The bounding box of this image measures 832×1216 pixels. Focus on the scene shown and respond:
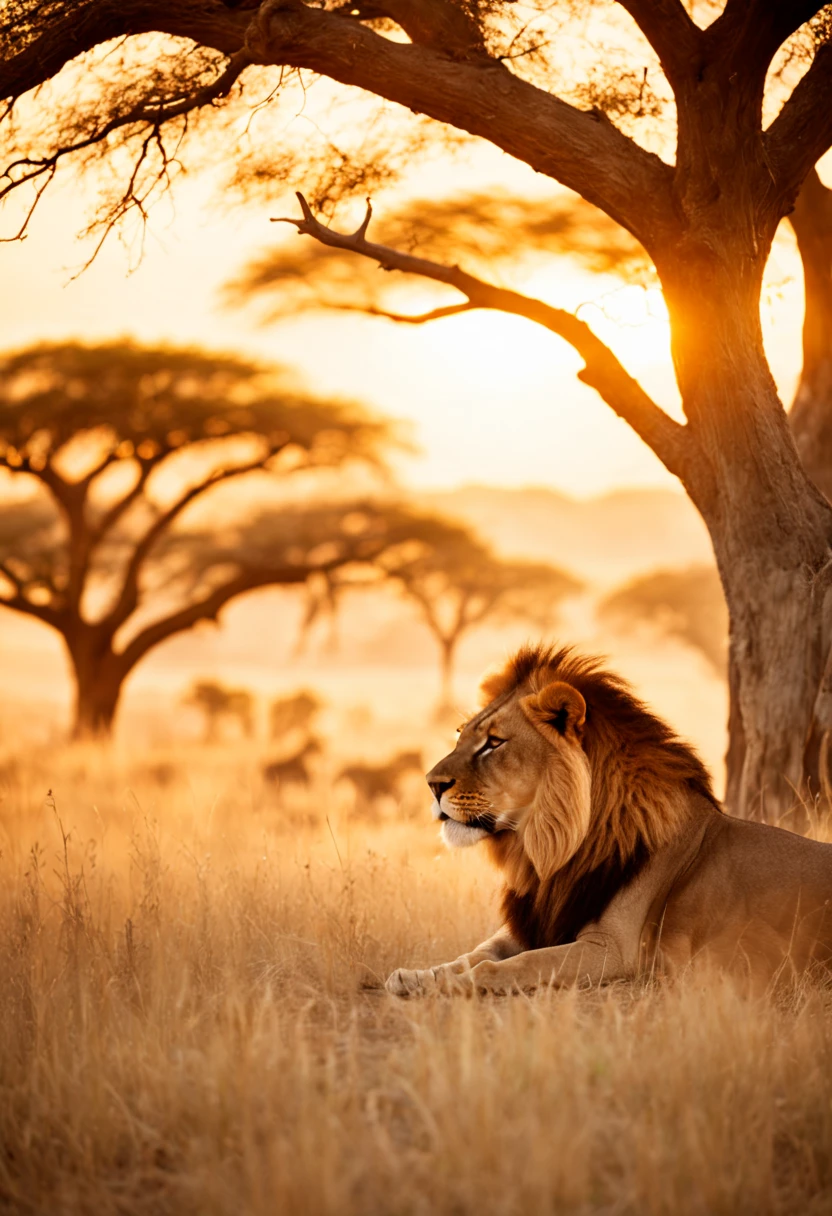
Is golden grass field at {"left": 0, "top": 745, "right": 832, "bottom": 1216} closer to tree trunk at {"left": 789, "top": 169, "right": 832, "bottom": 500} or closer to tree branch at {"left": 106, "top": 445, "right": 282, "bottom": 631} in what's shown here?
tree trunk at {"left": 789, "top": 169, "right": 832, "bottom": 500}

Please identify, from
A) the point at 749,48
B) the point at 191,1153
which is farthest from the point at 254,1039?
the point at 749,48

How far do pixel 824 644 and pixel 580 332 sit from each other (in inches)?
84.5

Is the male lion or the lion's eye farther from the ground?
the lion's eye

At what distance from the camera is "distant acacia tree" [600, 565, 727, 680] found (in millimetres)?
31891

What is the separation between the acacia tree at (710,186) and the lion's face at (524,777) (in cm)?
243

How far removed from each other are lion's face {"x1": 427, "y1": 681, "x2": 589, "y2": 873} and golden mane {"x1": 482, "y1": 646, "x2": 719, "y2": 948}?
0.06 ft

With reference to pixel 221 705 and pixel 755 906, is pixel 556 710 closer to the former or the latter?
pixel 755 906

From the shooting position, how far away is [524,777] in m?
4.48

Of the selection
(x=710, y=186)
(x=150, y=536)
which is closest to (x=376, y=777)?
(x=150, y=536)

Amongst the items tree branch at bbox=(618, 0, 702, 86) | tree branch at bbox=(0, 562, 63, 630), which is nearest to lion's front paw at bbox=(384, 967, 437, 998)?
tree branch at bbox=(618, 0, 702, 86)

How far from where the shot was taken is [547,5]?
744 cm

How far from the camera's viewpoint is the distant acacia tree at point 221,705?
25875 mm

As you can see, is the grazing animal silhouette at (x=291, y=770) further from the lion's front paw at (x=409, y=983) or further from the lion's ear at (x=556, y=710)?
the lion's ear at (x=556, y=710)

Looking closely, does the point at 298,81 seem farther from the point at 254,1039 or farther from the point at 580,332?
the point at 254,1039
